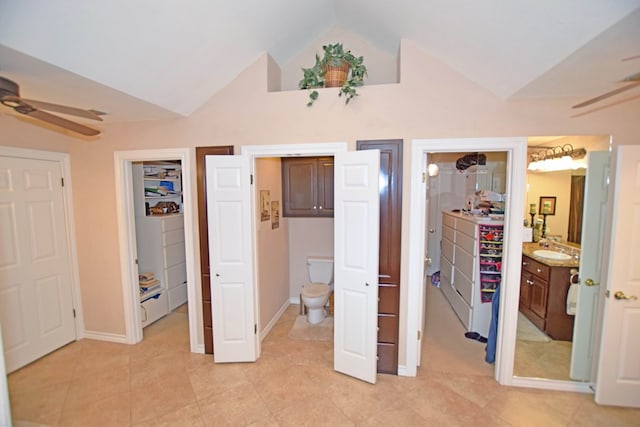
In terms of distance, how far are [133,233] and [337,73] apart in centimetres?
278

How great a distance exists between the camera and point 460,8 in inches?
70.1

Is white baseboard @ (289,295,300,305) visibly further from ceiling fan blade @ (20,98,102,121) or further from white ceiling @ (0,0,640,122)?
ceiling fan blade @ (20,98,102,121)

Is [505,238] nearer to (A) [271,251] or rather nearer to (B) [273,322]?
(A) [271,251]

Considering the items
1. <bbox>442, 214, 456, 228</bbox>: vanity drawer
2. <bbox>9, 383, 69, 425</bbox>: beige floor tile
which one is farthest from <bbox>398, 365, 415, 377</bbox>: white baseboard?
<bbox>9, 383, 69, 425</bbox>: beige floor tile

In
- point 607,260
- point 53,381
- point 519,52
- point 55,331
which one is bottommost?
point 53,381

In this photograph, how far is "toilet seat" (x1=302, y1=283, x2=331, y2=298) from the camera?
3.62 metres

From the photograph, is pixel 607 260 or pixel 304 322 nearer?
pixel 607 260

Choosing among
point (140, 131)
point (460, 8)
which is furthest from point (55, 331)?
point (460, 8)

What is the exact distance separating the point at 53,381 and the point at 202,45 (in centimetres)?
327

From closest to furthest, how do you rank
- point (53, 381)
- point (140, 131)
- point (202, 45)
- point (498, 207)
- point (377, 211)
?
point (202, 45) → point (377, 211) → point (53, 381) → point (140, 131) → point (498, 207)

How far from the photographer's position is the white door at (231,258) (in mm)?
2670

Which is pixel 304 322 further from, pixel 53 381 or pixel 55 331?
pixel 55 331

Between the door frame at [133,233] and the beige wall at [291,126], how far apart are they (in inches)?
3.6

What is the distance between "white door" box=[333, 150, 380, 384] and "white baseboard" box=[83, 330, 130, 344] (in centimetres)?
251
